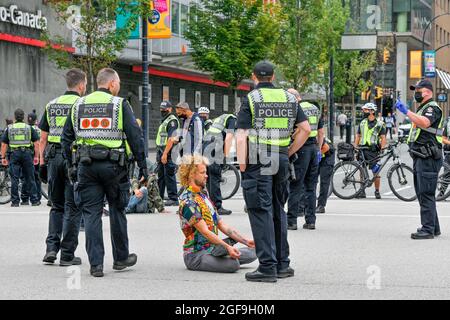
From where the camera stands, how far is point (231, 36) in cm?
3947

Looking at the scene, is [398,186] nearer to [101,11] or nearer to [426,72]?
[101,11]

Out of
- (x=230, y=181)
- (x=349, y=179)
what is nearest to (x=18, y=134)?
(x=230, y=181)

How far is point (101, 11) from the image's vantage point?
26797 mm

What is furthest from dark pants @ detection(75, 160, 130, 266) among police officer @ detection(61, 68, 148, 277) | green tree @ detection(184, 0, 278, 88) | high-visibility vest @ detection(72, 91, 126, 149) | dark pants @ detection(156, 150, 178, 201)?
green tree @ detection(184, 0, 278, 88)

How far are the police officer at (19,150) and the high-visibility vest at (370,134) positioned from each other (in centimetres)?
633

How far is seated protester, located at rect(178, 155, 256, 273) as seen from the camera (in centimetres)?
910

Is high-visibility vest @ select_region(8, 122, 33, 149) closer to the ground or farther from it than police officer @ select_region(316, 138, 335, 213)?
farther from it

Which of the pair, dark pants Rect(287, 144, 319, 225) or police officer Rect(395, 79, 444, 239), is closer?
police officer Rect(395, 79, 444, 239)

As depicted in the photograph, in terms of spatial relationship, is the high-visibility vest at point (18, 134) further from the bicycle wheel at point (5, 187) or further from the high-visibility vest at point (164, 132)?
the high-visibility vest at point (164, 132)

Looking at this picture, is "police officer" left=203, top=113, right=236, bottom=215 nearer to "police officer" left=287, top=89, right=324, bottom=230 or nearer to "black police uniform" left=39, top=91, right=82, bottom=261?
"police officer" left=287, top=89, right=324, bottom=230

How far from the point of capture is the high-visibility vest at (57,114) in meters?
10.2


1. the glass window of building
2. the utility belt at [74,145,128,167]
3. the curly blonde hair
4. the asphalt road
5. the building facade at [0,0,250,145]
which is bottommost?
the asphalt road

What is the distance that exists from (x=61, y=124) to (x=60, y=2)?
1793 cm

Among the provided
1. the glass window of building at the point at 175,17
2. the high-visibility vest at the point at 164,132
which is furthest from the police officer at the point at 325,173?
the glass window of building at the point at 175,17
